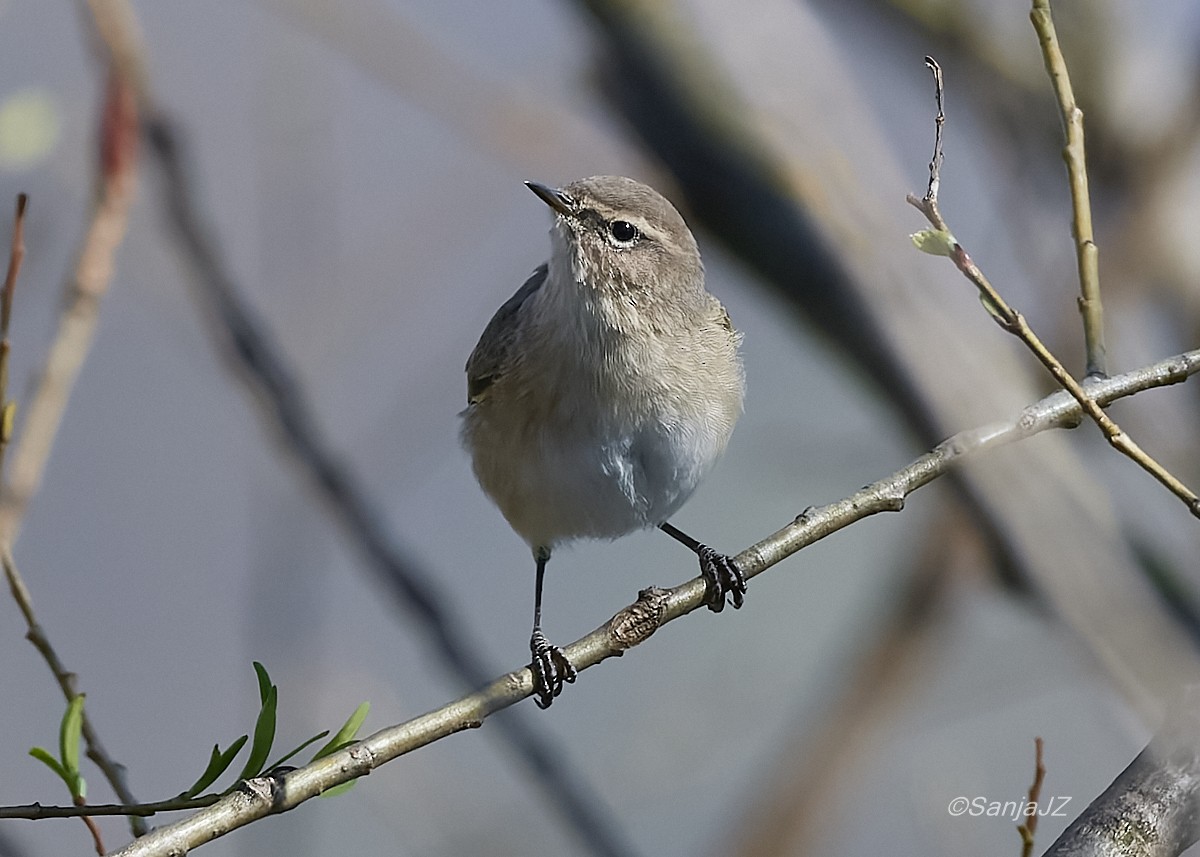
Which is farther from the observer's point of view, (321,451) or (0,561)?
(321,451)

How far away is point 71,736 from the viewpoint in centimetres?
143

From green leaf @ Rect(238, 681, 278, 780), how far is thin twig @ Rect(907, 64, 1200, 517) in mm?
924

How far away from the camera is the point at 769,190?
2670 mm

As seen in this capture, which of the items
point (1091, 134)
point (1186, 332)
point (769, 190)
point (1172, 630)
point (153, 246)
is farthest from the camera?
point (153, 246)

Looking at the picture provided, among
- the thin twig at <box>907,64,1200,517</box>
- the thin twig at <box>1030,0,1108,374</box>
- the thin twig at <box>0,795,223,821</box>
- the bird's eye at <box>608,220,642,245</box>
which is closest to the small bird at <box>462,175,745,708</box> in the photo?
the bird's eye at <box>608,220,642,245</box>

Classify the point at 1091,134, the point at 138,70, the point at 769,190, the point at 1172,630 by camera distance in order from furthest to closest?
1. the point at 1091,134
2. the point at 769,190
3. the point at 138,70
4. the point at 1172,630

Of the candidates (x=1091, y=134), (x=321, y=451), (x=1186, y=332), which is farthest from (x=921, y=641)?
(x=321, y=451)

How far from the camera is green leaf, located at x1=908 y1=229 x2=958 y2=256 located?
4.68 ft

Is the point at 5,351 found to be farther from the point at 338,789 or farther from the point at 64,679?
the point at 338,789

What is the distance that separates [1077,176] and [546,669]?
1.22 metres

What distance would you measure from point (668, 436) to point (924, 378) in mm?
716

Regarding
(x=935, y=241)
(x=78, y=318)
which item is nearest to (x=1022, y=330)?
(x=935, y=241)

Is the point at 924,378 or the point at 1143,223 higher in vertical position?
the point at 1143,223

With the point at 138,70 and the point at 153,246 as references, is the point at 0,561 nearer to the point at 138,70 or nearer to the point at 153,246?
the point at 138,70
